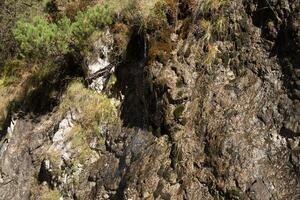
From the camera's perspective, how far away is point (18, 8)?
13.1 metres

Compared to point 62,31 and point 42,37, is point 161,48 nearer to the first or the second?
point 62,31

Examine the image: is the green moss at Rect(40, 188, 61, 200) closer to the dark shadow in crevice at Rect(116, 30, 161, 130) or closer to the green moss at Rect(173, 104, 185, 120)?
the dark shadow in crevice at Rect(116, 30, 161, 130)

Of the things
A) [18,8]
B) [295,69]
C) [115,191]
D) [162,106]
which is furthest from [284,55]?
[18,8]

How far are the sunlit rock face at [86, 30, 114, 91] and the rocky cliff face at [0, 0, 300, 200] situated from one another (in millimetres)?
308

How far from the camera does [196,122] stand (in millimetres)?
7191

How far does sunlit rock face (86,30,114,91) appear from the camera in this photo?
948 centimetres

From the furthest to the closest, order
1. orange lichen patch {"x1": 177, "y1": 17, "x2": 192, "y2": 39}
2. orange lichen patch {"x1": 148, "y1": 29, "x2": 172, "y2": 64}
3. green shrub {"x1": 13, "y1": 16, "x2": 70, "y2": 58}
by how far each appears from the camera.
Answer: green shrub {"x1": 13, "y1": 16, "x2": 70, "y2": 58}
orange lichen patch {"x1": 177, "y1": 17, "x2": 192, "y2": 39}
orange lichen patch {"x1": 148, "y1": 29, "x2": 172, "y2": 64}

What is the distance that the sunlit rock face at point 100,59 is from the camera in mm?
9484

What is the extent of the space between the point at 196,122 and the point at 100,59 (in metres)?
3.07

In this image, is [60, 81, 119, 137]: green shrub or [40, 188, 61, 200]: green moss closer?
[40, 188, 61, 200]: green moss

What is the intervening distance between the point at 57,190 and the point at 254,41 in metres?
4.02

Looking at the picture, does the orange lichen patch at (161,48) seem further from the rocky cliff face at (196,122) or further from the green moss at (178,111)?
the green moss at (178,111)

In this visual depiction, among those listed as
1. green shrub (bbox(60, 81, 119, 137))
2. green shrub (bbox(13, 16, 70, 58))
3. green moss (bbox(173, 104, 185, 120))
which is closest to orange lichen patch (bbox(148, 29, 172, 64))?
green moss (bbox(173, 104, 185, 120))

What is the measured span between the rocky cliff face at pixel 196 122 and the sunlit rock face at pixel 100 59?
1.01 ft
